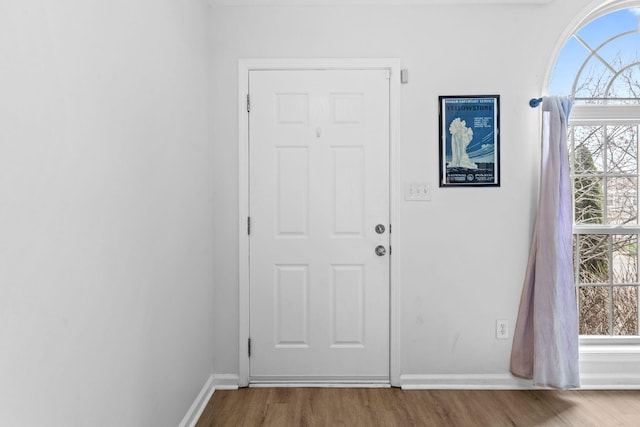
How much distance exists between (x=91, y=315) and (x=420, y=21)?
244 cm

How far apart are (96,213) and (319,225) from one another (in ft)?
4.98

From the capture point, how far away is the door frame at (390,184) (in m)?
2.61

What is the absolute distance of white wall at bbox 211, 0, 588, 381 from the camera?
262 centimetres

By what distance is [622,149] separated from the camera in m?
2.72

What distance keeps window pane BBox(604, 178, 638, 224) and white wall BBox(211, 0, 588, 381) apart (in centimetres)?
56

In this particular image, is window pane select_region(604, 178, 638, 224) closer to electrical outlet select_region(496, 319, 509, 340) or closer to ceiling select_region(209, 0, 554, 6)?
electrical outlet select_region(496, 319, 509, 340)

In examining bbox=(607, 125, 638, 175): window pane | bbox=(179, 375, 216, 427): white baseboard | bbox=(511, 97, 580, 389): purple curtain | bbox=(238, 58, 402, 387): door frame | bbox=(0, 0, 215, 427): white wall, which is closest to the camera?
bbox=(0, 0, 215, 427): white wall

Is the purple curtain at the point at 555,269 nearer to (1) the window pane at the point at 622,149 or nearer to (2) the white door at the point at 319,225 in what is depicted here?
(1) the window pane at the point at 622,149

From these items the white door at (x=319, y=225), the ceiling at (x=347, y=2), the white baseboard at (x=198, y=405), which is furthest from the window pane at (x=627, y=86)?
the white baseboard at (x=198, y=405)

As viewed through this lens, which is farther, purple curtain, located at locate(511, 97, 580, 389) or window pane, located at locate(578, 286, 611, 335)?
window pane, located at locate(578, 286, 611, 335)

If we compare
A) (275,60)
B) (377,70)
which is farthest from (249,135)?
(377,70)

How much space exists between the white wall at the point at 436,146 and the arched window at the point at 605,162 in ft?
0.83

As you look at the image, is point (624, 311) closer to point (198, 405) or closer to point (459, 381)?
point (459, 381)

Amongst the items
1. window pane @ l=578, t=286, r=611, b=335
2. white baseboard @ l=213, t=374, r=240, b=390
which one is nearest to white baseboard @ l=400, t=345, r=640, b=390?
window pane @ l=578, t=286, r=611, b=335
